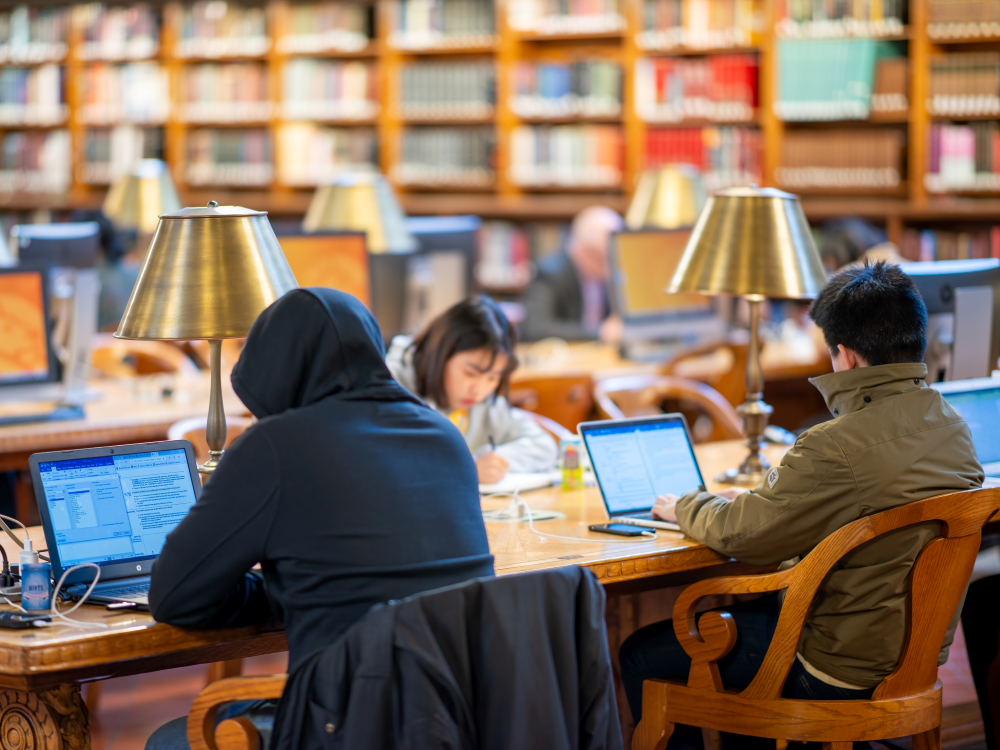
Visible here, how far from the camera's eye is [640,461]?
2.48m

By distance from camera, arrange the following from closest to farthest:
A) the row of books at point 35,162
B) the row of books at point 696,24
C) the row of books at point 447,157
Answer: the row of books at point 696,24, the row of books at point 447,157, the row of books at point 35,162

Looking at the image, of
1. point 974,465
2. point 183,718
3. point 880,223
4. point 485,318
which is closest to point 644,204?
point 880,223

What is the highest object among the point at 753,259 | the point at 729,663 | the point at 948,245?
the point at 753,259

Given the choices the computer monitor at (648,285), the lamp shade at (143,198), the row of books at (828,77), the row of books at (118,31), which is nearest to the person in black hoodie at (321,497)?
the computer monitor at (648,285)

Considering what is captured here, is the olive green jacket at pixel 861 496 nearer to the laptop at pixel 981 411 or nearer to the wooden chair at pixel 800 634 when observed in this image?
the wooden chair at pixel 800 634

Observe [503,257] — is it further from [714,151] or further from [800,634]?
[800,634]

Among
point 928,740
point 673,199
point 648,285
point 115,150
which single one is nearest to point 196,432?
point 928,740

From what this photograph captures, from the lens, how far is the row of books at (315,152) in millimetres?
7309

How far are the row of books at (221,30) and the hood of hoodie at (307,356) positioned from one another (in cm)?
598

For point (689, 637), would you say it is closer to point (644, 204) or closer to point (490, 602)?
point (490, 602)

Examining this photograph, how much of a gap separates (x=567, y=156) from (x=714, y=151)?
2.75ft

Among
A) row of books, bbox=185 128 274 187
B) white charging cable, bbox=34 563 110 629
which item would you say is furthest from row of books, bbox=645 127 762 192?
white charging cable, bbox=34 563 110 629

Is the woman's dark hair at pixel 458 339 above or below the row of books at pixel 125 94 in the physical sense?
below

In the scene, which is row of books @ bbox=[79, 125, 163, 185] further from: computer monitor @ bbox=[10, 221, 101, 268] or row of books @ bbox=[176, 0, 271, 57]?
computer monitor @ bbox=[10, 221, 101, 268]
